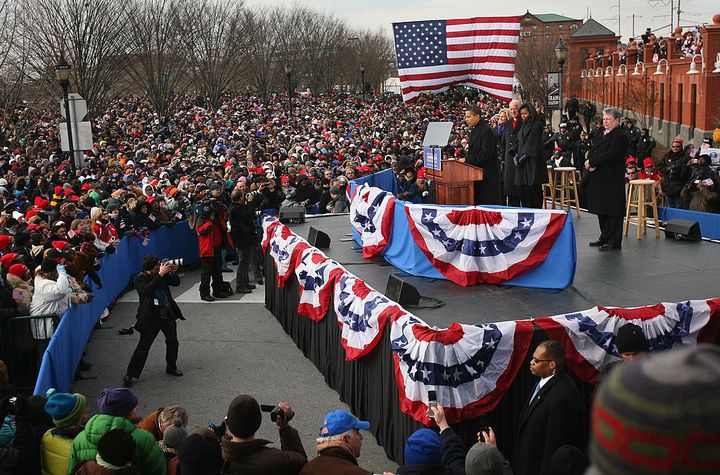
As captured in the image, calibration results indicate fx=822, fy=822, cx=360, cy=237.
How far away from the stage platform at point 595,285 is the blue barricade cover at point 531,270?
0.11 meters

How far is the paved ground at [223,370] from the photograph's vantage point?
9805 millimetres

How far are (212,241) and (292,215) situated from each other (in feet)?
6.42

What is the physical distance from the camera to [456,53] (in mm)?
16328

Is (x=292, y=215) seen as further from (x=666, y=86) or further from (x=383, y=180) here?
(x=666, y=86)

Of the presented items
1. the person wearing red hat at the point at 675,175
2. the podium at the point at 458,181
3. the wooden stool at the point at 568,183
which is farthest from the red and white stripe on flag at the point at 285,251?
the person wearing red hat at the point at 675,175

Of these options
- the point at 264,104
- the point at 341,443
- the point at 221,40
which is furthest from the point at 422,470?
the point at 264,104

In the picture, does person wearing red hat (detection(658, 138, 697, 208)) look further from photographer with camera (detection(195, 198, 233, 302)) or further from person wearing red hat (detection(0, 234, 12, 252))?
person wearing red hat (detection(0, 234, 12, 252))

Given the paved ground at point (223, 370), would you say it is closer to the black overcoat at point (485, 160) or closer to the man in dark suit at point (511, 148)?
the black overcoat at point (485, 160)

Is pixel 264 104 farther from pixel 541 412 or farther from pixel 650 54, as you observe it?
pixel 541 412

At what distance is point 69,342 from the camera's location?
34.5ft

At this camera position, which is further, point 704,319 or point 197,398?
point 197,398

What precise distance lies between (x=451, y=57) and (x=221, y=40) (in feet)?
158

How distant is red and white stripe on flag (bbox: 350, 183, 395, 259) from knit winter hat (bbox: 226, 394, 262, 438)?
6445mm

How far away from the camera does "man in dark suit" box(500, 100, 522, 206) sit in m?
13.3
